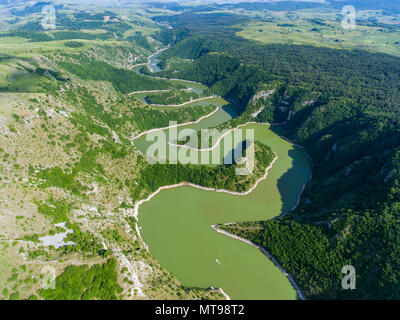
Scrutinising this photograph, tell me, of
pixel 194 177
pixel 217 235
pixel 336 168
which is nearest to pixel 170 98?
pixel 194 177

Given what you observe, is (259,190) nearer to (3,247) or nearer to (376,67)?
(3,247)

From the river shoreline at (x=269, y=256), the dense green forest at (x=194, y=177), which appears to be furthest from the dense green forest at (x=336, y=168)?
the dense green forest at (x=194, y=177)

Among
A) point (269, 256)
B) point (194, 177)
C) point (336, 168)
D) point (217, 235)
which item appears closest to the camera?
point (269, 256)

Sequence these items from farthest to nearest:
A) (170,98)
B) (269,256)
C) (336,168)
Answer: (170,98) < (336,168) < (269,256)

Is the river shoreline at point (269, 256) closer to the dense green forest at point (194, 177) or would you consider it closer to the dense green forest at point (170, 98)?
the dense green forest at point (194, 177)

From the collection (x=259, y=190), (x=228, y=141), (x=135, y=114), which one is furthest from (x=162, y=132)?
(x=259, y=190)

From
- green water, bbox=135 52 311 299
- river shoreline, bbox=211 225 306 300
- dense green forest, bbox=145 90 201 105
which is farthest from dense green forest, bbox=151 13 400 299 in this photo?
dense green forest, bbox=145 90 201 105

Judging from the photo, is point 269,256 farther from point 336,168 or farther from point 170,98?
point 170,98
